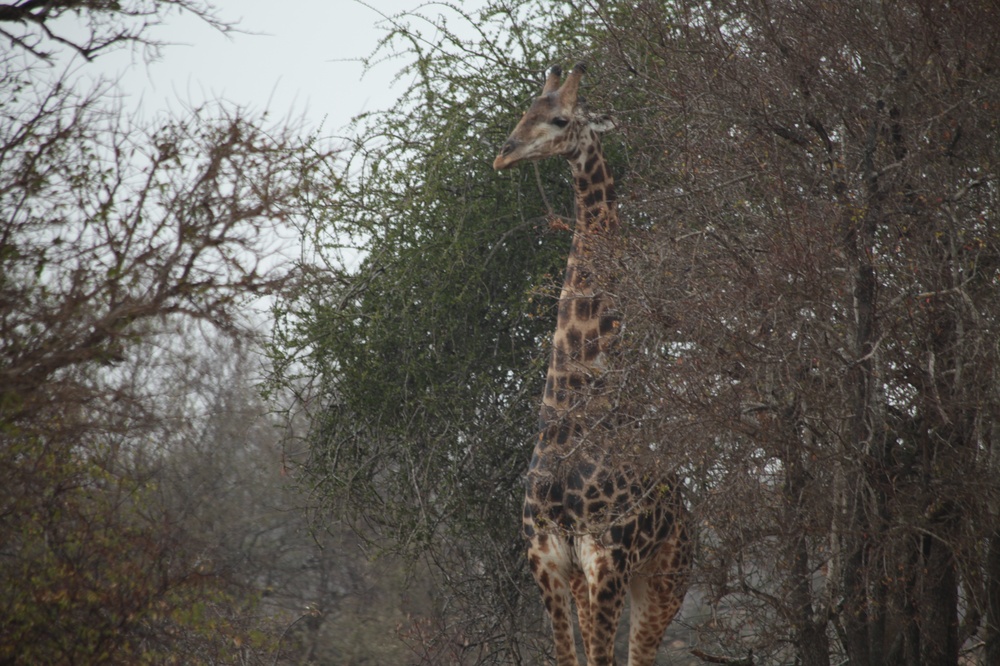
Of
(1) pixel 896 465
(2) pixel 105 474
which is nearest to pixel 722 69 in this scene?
(1) pixel 896 465

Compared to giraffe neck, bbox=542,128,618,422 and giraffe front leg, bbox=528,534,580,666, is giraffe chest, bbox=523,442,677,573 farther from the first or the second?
giraffe neck, bbox=542,128,618,422

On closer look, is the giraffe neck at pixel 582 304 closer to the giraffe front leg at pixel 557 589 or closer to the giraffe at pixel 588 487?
the giraffe at pixel 588 487

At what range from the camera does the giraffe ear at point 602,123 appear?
586 cm

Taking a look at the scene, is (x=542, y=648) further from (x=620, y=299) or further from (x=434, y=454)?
(x=620, y=299)

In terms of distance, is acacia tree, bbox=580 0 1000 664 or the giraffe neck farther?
the giraffe neck

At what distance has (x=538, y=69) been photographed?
7113mm

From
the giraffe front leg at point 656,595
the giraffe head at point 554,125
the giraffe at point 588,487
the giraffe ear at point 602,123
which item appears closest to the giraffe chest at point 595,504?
the giraffe at point 588,487

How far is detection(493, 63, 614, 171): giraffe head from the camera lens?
5.72 meters

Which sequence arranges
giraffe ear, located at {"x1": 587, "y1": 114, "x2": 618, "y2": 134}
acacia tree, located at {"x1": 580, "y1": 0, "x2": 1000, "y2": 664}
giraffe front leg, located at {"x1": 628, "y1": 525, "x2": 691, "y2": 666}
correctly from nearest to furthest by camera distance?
acacia tree, located at {"x1": 580, "y1": 0, "x2": 1000, "y2": 664}
giraffe front leg, located at {"x1": 628, "y1": 525, "x2": 691, "y2": 666}
giraffe ear, located at {"x1": 587, "y1": 114, "x2": 618, "y2": 134}

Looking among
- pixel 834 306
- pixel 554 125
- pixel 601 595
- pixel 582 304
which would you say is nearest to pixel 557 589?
pixel 601 595

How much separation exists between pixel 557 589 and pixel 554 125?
2.38 meters

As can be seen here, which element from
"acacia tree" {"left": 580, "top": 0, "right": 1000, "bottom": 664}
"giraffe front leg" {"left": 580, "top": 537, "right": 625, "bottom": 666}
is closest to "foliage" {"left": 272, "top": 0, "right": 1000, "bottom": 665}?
"acacia tree" {"left": 580, "top": 0, "right": 1000, "bottom": 664}

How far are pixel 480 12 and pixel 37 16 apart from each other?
2.81 metres

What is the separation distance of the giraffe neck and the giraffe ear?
0.05 m
